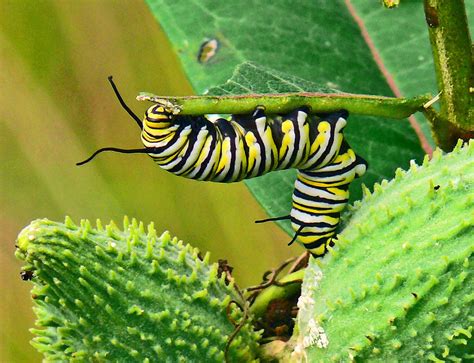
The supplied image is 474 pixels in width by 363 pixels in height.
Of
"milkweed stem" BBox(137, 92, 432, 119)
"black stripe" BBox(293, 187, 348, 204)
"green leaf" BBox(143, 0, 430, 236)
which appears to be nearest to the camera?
"milkweed stem" BBox(137, 92, 432, 119)

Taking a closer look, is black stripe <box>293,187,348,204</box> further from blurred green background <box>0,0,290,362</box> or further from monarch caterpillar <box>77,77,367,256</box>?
blurred green background <box>0,0,290,362</box>

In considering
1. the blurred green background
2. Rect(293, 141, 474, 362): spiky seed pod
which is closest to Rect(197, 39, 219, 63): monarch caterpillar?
Rect(293, 141, 474, 362): spiky seed pod

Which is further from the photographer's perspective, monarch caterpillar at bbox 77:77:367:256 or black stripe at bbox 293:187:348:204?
black stripe at bbox 293:187:348:204

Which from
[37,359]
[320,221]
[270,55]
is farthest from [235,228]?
[320,221]

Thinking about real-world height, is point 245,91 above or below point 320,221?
above

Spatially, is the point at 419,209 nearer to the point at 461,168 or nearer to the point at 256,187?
the point at 461,168

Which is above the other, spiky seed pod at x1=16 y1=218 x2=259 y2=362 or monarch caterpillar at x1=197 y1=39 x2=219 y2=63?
monarch caterpillar at x1=197 y1=39 x2=219 y2=63
